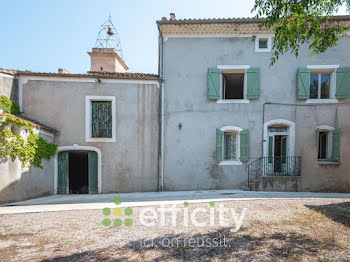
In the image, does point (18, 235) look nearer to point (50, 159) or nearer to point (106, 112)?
point (50, 159)

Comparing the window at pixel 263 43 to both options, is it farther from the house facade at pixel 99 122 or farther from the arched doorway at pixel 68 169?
the arched doorway at pixel 68 169

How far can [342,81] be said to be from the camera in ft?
28.4

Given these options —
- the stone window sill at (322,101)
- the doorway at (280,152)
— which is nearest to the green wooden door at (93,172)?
the doorway at (280,152)

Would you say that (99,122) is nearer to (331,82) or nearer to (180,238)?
(180,238)

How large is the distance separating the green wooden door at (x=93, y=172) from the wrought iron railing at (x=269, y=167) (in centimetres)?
675

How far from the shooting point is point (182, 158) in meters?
Answer: 8.80

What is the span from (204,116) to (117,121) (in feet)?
12.8

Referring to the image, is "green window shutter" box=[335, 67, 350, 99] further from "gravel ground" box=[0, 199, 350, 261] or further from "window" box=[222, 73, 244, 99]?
"gravel ground" box=[0, 199, 350, 261]

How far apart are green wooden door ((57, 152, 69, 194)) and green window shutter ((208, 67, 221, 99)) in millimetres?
6902

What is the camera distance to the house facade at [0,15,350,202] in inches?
335

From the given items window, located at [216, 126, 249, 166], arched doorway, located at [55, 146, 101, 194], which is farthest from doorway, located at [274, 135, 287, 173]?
arched doorway, located at [55, 146, 101, 194]

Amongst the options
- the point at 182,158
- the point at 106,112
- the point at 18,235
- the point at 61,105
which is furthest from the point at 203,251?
the point at 61,105

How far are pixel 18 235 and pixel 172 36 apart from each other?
8654 millimetres

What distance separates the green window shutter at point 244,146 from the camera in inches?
343
